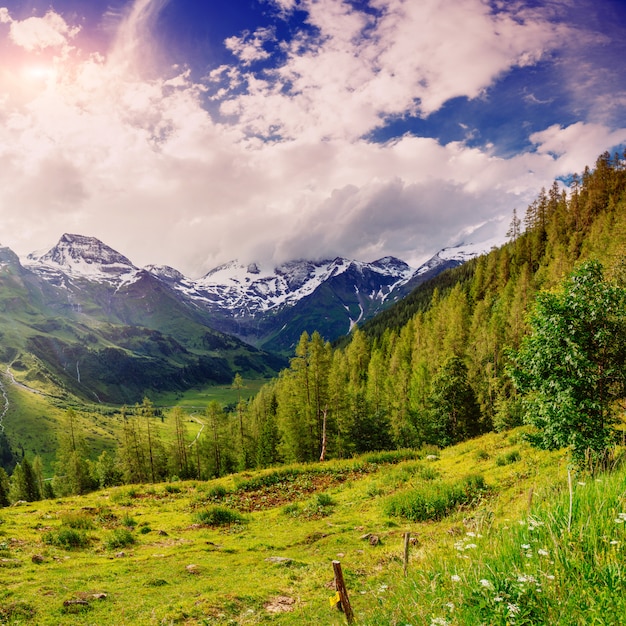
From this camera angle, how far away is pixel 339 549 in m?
15.6

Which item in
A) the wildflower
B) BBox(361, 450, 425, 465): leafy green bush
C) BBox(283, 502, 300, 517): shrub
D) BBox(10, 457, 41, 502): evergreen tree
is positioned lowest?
BBox(10, 457, 41, 502): evergreen tree

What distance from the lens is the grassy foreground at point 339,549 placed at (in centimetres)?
424

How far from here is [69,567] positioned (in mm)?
14531

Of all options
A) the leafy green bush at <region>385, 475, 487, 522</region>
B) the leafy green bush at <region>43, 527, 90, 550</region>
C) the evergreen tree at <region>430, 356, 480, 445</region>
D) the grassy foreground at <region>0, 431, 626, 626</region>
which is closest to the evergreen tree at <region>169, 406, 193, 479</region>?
the grassy foreground at <region>0, 431, 626, 626</region>

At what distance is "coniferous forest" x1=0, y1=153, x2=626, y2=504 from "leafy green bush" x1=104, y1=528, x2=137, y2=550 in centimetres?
2059

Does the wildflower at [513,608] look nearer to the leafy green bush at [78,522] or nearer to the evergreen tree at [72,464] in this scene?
the leafy green bush at [78,522]

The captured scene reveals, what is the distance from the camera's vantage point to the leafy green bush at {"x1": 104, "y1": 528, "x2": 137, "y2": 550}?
59.8 ft

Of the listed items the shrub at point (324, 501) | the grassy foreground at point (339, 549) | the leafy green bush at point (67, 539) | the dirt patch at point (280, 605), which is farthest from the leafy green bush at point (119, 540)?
the dirt patch at point (280, 605)

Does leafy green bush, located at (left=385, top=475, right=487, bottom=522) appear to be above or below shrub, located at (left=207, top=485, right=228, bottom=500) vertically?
above

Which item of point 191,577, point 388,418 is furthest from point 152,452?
point 191,577

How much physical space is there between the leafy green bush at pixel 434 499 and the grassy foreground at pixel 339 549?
0.08m

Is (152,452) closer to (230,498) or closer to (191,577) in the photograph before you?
(230,498)

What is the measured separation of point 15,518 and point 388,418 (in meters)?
52.5

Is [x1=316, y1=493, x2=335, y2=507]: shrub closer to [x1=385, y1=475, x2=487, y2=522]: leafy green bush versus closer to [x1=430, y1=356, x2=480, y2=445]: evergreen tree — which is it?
[x1=385, y1=475, x2=487, y2=522]: leafy green bush
